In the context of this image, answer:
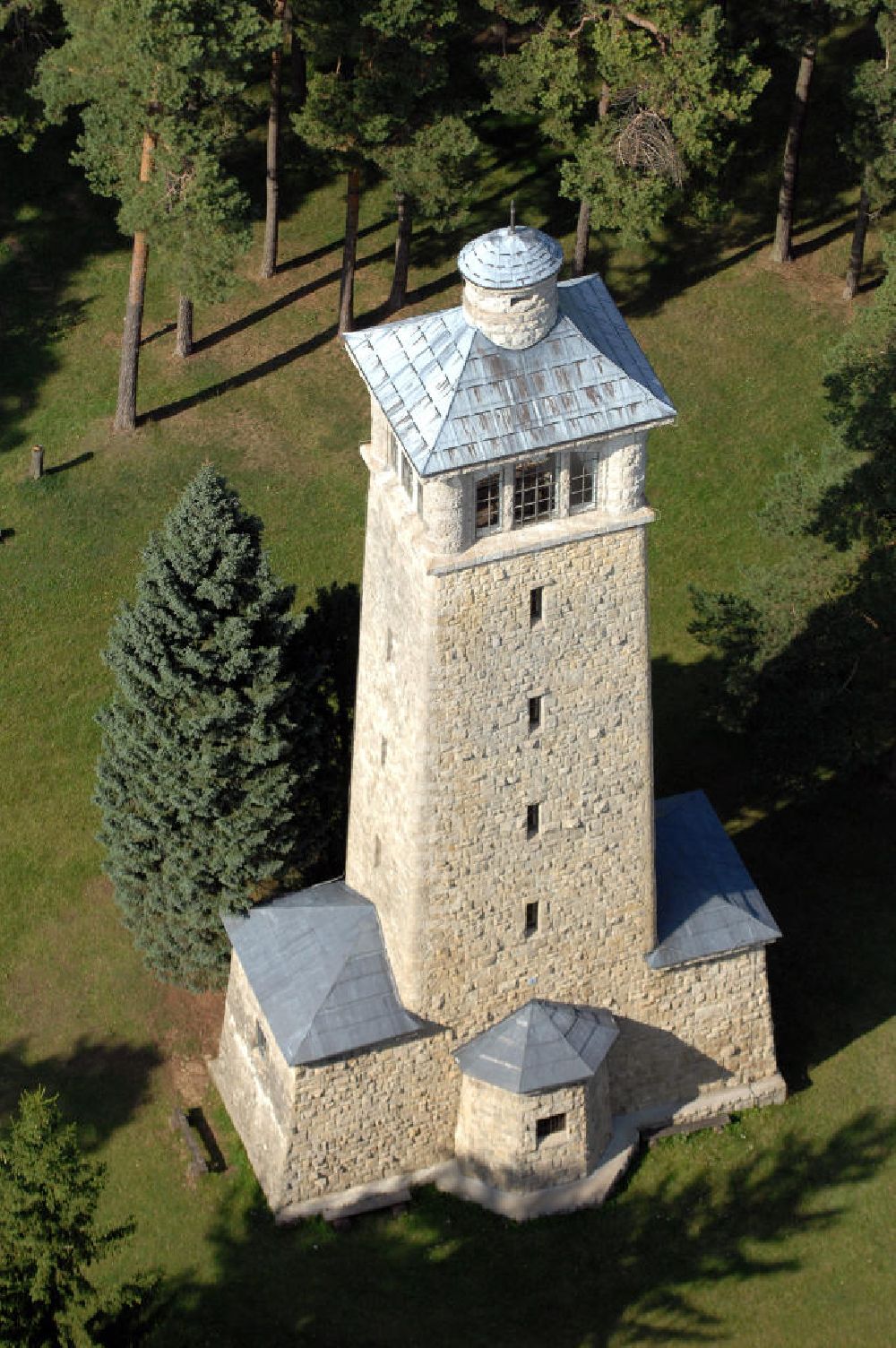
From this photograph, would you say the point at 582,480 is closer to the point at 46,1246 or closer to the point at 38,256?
the point at 46,1246

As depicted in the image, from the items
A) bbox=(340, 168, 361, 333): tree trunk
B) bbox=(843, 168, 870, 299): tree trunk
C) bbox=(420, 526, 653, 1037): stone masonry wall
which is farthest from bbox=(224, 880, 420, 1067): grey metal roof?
bbox=(843, 168, 870, 299): tree trunk

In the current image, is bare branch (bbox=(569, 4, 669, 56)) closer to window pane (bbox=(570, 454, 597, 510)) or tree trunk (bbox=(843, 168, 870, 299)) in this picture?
tree trunk (bbox=(843, 168, 870, 299))

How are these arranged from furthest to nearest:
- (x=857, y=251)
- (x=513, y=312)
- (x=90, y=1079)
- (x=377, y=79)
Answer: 1. (x=857, y=251)
2. (x=377, y=79)
3. (x=90, y=1079)
4. (x=513, y=312)

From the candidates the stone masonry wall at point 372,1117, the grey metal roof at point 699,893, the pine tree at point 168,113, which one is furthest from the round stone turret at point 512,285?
the pine tree at point 168,113

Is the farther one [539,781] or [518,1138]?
[518,1138]

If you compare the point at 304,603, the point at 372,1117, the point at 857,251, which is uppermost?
the point at 857,251

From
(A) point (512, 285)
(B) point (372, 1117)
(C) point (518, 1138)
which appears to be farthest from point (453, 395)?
(C) point (518, 1138)
